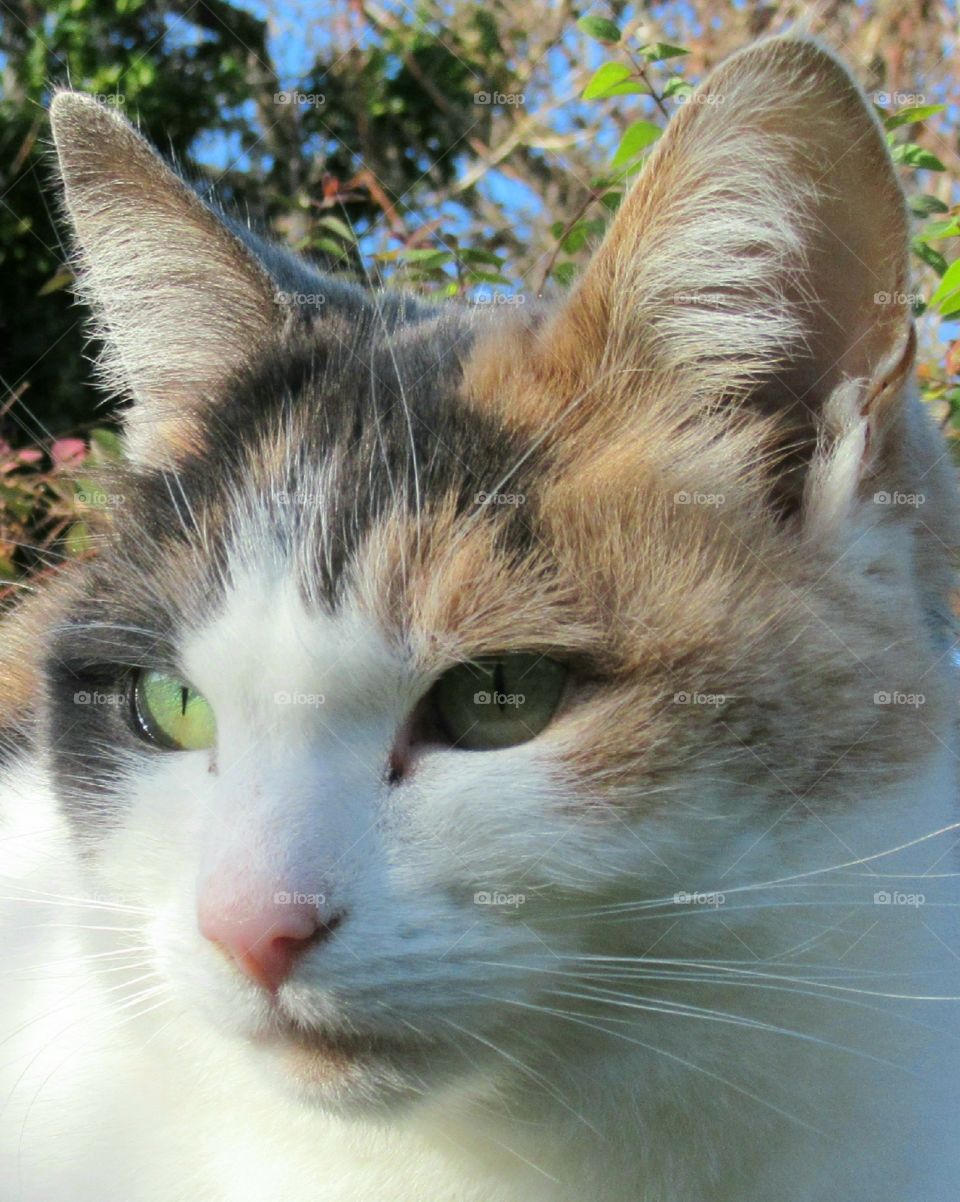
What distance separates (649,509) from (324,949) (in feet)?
2.06

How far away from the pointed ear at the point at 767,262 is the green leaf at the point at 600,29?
2.78 feet

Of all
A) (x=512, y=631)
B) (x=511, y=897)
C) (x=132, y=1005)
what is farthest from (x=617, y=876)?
(x=132, y=1005)

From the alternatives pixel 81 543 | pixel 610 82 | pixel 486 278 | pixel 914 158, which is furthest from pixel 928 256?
pixel 81 543

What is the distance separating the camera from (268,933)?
3.53 feet

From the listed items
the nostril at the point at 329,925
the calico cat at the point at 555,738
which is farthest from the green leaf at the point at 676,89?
the nostril at the point at 329,925

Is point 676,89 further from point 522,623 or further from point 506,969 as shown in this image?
point 506,969

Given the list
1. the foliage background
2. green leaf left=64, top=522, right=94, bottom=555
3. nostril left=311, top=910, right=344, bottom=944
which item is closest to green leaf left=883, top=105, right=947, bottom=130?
the foliage background

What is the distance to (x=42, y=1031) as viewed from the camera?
166 centimetres

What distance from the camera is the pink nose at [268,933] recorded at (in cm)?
107

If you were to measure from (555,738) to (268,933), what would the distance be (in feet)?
1.16

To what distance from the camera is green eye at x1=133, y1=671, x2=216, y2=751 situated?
143 centimetres

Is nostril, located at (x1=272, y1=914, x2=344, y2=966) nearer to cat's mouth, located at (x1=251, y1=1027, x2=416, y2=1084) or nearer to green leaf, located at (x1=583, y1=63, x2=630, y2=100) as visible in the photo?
cat's mouth, located at (x1=251, y1=1027, x2=416, y2=1084)

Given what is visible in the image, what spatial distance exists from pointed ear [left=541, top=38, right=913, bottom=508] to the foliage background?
1.79 feet

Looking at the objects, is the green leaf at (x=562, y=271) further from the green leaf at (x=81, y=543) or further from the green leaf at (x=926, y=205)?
the green leaf at (x=81, y=543)
